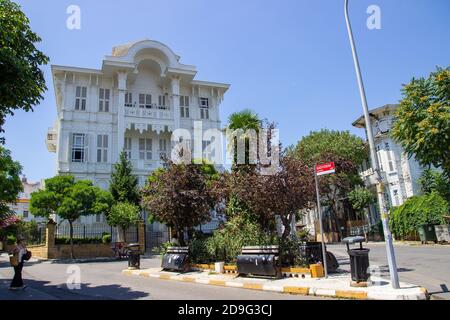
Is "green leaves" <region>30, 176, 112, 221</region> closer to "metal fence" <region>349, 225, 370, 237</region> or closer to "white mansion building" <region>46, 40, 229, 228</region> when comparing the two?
"white mansion building" <region>46, 40, 229, 228</region>

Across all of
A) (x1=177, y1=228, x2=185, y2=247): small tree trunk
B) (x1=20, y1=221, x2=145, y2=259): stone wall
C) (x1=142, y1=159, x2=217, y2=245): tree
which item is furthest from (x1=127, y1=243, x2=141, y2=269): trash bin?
(x1=20, y1=221, x2=145, y2=259): stone wall

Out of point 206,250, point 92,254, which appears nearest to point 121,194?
point 92,254

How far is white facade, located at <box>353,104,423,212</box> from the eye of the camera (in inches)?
1259

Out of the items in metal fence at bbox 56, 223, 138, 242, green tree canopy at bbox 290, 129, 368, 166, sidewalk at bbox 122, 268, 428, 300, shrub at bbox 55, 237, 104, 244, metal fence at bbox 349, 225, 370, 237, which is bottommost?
sidewalk at bbox 122, 268, 428, 300

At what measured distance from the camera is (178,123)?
32.6m

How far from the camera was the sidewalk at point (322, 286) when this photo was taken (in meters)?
6.88

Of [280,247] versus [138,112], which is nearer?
[280,247]

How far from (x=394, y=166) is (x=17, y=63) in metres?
33.3

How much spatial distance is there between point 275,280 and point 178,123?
24.7m

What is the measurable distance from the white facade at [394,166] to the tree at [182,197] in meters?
22.4

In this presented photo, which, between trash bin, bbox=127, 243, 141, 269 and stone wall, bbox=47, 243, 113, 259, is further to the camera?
stone wall, bbox=47, 243, 113, 259

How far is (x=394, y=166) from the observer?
33.8m

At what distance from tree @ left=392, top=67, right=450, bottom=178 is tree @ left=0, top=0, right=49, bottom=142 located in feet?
54.2

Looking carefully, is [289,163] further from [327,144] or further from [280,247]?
[327,144]
